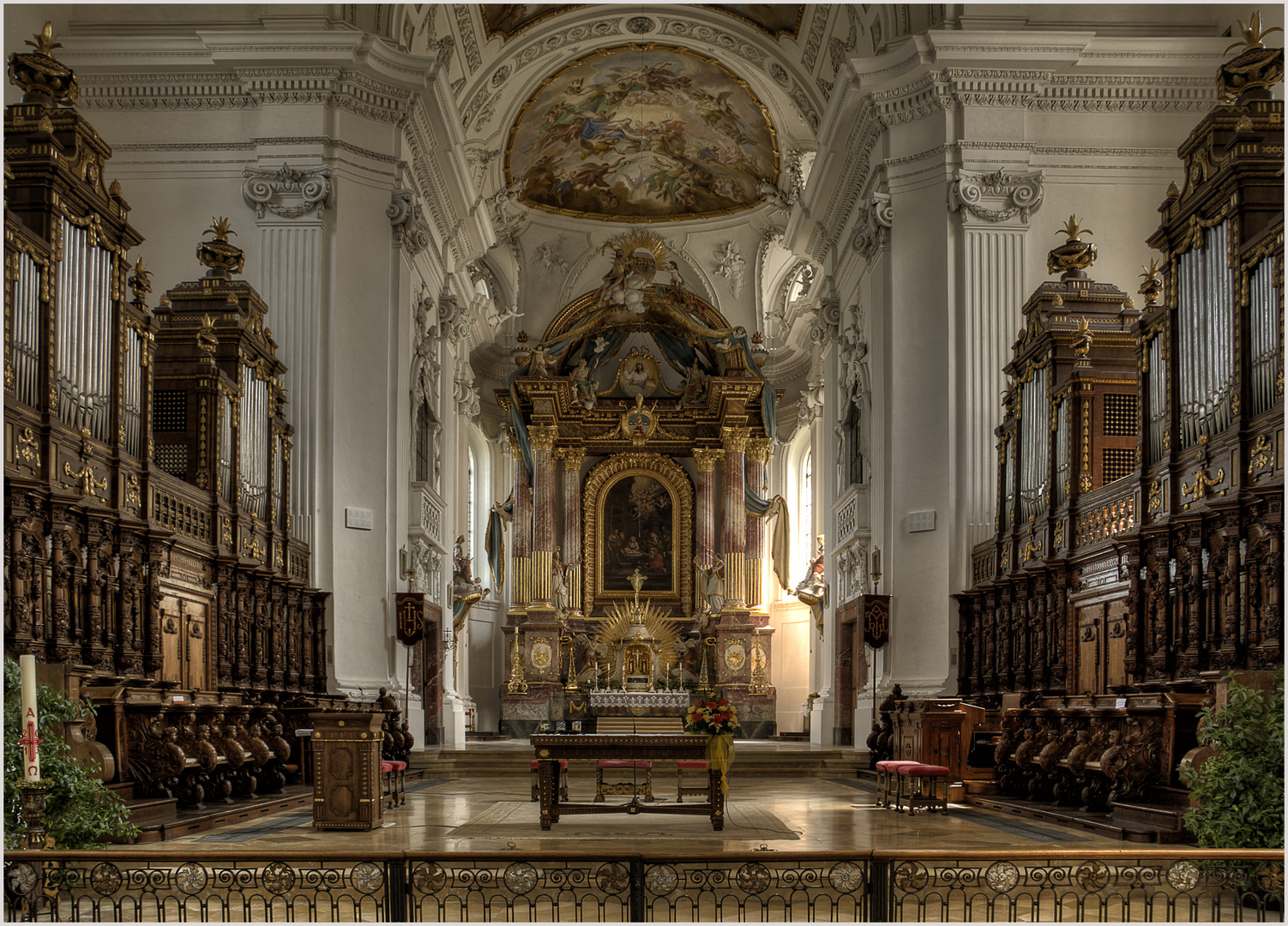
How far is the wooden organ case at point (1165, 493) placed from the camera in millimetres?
8031

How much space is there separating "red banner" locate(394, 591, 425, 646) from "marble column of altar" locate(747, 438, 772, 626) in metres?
9.54

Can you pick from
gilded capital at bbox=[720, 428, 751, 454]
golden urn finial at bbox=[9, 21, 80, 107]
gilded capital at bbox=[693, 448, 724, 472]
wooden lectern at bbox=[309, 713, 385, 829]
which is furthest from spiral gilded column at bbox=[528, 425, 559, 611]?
golden urn finial at bbox=[9, 21, 80, 107]

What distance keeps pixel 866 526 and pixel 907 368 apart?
2674 millimetres

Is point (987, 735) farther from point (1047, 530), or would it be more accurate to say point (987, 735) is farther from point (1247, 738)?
point (1247, 738)

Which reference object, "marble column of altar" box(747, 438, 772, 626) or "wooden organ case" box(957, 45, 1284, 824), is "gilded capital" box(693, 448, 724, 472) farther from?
"wooden organ case" box(957, 45, 1284, 824)

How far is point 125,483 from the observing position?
9.50 meters

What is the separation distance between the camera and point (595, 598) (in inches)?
1017

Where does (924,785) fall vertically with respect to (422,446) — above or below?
below

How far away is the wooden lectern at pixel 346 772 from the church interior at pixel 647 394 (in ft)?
0.17

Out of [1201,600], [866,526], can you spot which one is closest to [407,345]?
[866,526]

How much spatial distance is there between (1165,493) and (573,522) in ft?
56.6

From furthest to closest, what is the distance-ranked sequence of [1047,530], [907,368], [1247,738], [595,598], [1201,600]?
[595,598] → [907,368] → [1047,530] → [1201,600] → [1247,738]

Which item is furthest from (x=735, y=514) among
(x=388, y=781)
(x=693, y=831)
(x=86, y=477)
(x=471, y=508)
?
(x=86, y=477)

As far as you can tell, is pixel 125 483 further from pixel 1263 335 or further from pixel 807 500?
pixel 807 500
